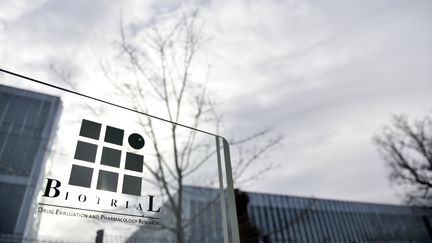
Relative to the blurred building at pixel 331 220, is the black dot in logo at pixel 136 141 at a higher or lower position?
lower

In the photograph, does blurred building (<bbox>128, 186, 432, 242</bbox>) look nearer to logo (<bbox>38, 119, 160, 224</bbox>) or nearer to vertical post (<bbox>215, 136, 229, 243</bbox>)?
vertical post (<bbox>215, 136, 229, 243</bbox>)

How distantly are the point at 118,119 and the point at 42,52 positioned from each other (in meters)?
2.66

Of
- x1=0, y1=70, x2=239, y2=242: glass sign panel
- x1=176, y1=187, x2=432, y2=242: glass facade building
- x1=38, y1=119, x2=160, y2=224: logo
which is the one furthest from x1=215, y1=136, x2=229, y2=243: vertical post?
x1=176, y1=187, x2=432, y2=242: glass facade building

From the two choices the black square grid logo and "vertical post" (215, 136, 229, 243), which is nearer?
the black square grid logo

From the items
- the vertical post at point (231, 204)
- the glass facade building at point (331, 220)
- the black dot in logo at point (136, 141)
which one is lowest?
the vertical post at point (231, 204)

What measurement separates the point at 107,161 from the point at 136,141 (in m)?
0.35

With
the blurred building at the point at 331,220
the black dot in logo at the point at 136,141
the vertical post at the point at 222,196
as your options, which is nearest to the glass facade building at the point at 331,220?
the blurred building at the point at 331,220

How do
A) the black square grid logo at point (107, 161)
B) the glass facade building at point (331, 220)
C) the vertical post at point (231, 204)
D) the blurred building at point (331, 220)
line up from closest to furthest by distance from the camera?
the black square grid logo at point (107, 161) < the vertical post at point (231, 204) < the blurred building at point (331, 220) < the glass facade building at point (331, 220)

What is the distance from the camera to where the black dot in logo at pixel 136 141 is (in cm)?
236

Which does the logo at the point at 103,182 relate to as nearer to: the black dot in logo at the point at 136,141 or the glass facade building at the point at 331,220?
the black dot in logo at the point at 136,141

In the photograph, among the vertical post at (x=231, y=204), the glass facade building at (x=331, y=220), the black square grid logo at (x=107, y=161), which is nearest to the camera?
the black square grid logo at (x=107, y=161)

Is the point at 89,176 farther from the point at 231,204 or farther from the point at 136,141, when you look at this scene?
the point at 231,204

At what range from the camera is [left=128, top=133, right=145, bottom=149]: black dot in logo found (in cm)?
236

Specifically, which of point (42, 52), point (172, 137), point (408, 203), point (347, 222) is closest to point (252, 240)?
point (172, 137)
